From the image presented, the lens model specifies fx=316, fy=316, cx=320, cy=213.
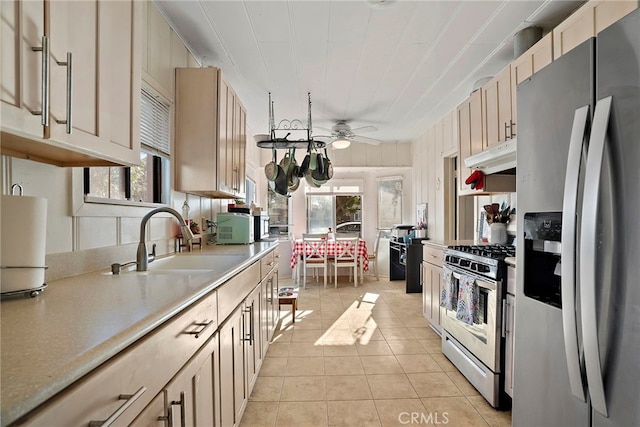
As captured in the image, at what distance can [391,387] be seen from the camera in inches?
86.6

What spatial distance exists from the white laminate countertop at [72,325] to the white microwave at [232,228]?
163 centimetres

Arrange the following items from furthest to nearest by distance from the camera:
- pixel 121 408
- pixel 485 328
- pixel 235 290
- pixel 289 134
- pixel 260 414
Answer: pixel 289 134, pixel 485 328, pixel 260 414, pixel 235 290, pixel 121 408

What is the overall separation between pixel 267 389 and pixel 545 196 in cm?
202

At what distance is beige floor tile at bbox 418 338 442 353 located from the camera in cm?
279

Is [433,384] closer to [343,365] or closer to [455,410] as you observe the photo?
[455,410]

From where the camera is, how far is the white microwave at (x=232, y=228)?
2930 mm

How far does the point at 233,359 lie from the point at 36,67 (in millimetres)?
1391

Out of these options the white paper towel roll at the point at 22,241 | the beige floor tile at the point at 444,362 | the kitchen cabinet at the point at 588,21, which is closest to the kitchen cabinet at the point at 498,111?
the kitchen cabinet at the point at 588,21

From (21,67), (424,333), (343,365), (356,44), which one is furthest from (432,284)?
(21,67)

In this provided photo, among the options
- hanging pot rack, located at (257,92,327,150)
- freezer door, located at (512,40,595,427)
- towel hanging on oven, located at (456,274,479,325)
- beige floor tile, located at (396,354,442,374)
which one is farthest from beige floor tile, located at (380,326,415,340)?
hanging pot rack, located at (257,92,327,150)

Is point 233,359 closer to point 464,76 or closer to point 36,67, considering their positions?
point 36,67

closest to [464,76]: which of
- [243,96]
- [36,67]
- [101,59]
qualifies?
[243,96]

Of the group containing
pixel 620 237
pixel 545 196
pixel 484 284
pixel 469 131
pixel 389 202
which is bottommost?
pixel 484 284

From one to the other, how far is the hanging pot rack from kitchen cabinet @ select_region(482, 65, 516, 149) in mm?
1569
